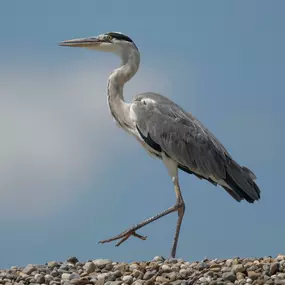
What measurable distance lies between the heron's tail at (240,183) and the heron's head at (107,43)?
90.1 inches

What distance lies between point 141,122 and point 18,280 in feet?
9.71

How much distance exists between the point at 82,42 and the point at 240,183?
3200mm

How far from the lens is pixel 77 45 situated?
1200 cm

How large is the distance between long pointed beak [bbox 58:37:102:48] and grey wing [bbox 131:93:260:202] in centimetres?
143

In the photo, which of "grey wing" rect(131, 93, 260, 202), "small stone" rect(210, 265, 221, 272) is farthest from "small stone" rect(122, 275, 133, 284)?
"grey wing" rect(131, 93, 260, 202)

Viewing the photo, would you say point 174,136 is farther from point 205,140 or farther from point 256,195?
point 256,195

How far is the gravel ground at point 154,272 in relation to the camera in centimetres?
847

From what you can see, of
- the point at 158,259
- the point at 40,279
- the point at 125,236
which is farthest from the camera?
the point at 125,236

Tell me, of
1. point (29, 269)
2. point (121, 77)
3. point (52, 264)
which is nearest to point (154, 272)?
point (52, 264)

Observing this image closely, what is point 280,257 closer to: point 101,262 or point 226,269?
point 226,269

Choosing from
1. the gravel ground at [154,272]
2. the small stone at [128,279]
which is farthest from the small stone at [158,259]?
the small stone at [128,279]

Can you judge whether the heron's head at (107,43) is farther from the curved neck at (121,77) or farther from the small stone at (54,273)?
the small stone at (54,273)

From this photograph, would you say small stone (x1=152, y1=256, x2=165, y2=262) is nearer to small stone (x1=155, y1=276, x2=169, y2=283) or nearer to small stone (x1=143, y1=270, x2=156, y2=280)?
small stone (x1=143, y1=270, x2=156, y2=280)

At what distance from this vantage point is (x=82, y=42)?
11977 millimetres
